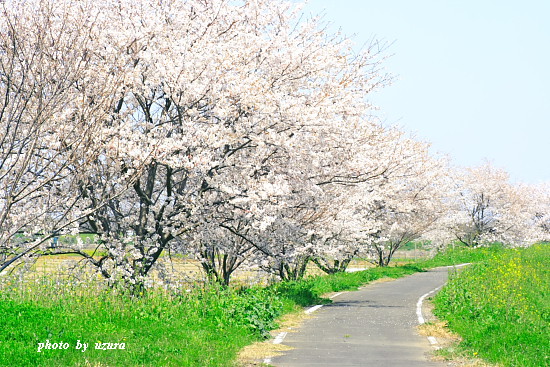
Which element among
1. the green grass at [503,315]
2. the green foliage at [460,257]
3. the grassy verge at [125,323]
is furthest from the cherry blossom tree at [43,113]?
the green foliage at [460,257]

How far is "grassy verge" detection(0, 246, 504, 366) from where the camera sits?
36.1 ft

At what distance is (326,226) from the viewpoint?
25.4 meters

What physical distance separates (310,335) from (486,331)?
3.65 meters

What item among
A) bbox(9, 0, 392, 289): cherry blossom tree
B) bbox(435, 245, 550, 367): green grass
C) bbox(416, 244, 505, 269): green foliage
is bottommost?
bbox(435, 245, 550, 367): green grass

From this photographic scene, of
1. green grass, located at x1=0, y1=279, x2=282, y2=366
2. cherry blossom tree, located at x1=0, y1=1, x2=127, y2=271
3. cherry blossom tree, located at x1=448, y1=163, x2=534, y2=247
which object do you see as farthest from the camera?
cherry blossom tree, located at x1=448, y1=163, x2=534, y2=247

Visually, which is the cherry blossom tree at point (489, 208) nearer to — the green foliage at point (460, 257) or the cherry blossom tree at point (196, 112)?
the green foliage at point (460, 257)

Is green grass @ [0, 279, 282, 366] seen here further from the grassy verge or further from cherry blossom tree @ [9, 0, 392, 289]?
cherry blossom tree @ [9, 0, 392, 289]

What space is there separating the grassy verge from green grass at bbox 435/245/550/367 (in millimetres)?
4333

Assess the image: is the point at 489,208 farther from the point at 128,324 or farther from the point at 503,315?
the point at 128,324

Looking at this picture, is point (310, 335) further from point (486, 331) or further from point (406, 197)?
point (406, 197)

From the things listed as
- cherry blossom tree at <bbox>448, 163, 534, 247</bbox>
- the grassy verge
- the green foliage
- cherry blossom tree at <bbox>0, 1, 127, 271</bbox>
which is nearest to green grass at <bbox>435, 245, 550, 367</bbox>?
the grassy verge

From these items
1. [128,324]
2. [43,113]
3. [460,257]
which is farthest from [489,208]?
[43,113]

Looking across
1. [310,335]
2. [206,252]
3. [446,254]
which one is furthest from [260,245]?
[446,254]

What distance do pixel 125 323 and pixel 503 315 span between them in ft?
27.7
